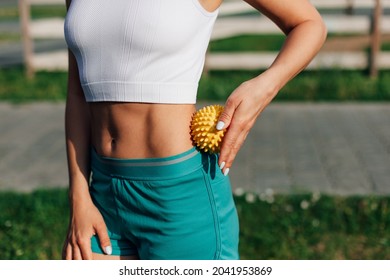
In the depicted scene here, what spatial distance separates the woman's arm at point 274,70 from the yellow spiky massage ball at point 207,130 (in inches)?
2.1

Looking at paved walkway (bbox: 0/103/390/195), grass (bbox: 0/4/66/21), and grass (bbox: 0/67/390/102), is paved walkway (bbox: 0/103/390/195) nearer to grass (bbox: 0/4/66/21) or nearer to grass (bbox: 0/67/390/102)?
grass (bbox: 0/67/390/102)

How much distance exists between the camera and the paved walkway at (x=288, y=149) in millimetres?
6043

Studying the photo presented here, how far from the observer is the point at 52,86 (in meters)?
9.88

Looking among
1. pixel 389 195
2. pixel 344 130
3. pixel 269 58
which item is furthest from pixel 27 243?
pixel 269 58

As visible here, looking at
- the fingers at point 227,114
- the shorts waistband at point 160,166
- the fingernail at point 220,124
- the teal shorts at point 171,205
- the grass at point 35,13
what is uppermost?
the fingers at point 227,114

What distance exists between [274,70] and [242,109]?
16 cm

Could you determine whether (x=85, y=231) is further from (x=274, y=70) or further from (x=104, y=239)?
(x=274, y=70)

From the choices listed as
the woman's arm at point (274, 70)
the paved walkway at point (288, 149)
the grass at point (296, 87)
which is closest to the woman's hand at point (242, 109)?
the woman's arm at point (274, 70)

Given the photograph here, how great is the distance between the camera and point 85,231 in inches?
96.1

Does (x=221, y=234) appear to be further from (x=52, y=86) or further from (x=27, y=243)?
(x=52, y=86)

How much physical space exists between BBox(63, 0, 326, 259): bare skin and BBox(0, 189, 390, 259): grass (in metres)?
2.27

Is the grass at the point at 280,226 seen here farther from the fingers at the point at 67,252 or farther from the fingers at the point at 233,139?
the fingers at the point at 233,139

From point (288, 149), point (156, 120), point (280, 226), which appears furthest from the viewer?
point (288, 149)

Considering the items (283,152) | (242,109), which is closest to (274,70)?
(242,109)
